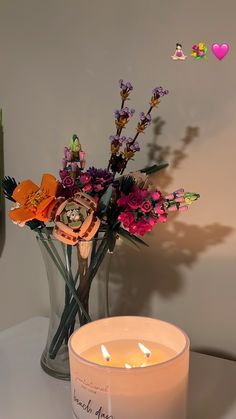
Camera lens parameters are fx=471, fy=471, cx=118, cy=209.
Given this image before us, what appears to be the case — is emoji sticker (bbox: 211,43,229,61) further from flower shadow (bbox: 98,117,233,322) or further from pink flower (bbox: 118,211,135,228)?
pink flower (bbox: 118,211,135,228)

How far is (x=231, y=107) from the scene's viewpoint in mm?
696

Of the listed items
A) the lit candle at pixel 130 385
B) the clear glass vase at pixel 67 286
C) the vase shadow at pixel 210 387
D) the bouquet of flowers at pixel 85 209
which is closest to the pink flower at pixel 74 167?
the bouquet of flowers at pixel 85 209

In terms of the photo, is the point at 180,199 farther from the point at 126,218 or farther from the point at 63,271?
the point at 63,271

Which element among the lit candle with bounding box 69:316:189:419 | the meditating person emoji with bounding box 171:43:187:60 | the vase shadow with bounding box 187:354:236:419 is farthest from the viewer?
the meditating person emoji with bounding box 171:43:187:60

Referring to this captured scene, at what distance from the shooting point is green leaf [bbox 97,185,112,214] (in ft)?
2.07

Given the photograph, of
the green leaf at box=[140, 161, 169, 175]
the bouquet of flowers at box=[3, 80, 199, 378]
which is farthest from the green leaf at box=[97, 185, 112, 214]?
the green leaf at box=[140, 161, 169, 175]

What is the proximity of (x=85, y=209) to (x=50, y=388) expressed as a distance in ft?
0.87

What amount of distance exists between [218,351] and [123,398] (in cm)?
32

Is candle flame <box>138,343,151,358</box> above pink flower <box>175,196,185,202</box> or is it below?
below

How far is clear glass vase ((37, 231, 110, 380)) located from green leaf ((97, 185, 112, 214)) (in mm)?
54

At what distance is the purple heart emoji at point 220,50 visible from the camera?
688 mm

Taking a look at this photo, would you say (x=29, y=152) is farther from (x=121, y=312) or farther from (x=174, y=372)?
(x=174, y=372)

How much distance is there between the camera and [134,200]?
2.02 feet

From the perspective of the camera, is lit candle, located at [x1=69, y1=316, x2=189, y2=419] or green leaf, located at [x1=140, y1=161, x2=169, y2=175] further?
green leaf, located at [x1=140, y1=161, x2=169, y2=175]
